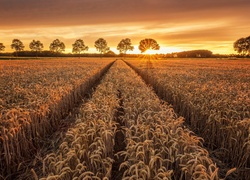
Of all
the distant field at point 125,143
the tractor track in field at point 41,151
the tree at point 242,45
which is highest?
the tree at point 242,45

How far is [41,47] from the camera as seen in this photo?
163m

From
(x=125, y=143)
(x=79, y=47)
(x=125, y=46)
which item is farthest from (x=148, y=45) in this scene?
(x=125, y=143)

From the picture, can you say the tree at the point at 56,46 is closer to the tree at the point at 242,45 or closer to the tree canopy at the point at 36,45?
the tree canopy at the point at 36,45

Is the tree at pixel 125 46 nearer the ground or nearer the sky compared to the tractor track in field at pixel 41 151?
nearer the sky

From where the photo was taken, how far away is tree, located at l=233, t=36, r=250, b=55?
5522 inches

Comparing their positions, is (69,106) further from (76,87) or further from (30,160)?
(30,160)

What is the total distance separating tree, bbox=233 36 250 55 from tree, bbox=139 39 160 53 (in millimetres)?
56666

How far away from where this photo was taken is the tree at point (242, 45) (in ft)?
460

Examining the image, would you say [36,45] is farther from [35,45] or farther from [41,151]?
[41,151]

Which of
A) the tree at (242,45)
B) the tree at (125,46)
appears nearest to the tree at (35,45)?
the tree at (125,46)

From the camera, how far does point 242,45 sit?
143625 mm

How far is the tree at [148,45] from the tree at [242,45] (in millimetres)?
56666

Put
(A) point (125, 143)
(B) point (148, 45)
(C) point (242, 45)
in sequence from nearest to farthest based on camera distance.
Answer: (A) point (125, 143) → (C) point (242, 45) → (B) point (148, 45)

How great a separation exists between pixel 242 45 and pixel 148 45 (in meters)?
65.5
